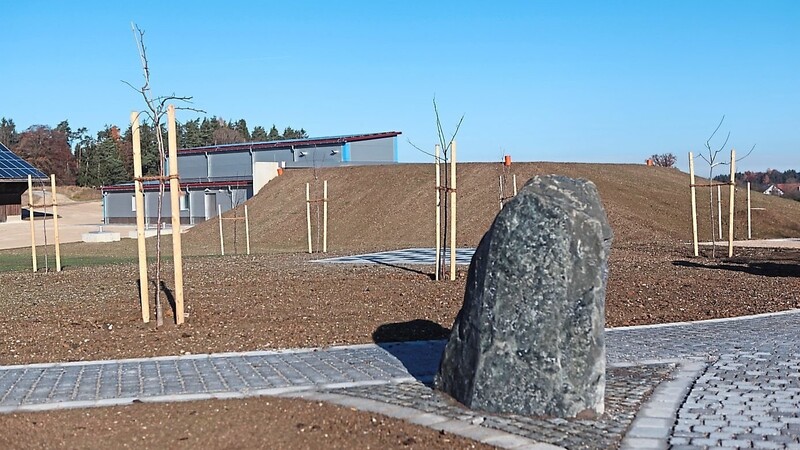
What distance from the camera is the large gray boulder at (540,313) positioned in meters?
6.37

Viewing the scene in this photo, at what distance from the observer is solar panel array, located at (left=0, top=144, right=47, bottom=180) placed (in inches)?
2095

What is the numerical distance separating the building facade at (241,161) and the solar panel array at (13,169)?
5.18 m

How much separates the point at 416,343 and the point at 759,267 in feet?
36.3

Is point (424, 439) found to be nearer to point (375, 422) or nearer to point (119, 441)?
point (375, 422)

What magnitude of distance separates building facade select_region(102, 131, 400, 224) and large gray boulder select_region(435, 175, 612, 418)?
46.3 m

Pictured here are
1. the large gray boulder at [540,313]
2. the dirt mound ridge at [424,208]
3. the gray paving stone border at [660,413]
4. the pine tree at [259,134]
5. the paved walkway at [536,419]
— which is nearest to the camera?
the gray paving stone border at [660,413]

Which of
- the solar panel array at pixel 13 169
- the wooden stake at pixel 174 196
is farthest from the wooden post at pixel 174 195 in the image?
the solar panel array at pixel 13 169

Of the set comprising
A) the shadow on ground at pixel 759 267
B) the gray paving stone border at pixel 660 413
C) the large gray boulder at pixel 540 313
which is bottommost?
the shadow on ground at pixel 759 267

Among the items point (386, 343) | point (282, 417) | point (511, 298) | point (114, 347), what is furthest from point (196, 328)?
point (511, 298)

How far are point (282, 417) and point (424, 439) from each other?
1.21 metres

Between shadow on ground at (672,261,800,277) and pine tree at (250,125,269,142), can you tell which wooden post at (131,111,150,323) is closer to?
shadow on ground at (672,261,800,277)

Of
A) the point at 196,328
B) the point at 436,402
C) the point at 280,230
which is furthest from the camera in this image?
the point at 280,230

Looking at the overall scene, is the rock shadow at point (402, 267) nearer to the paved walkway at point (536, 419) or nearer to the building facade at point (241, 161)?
the paved walkway at point (536, 419)

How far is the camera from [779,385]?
7301mm
